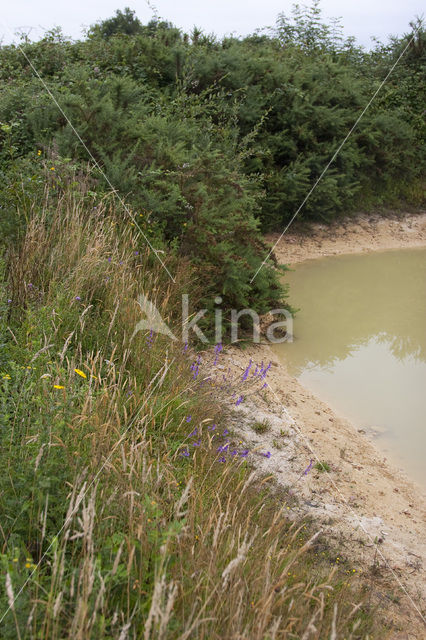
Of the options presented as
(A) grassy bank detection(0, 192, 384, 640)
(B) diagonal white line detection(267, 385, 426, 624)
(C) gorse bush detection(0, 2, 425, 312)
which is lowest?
(B) diagonal white line detection(267, 385, 426, 624)

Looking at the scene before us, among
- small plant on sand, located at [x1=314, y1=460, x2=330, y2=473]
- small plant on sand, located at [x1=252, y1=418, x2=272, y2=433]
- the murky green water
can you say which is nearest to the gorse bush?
the murky green water

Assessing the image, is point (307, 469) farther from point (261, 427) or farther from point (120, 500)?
point (120, 500)

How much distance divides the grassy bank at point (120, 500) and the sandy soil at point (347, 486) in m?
0.30

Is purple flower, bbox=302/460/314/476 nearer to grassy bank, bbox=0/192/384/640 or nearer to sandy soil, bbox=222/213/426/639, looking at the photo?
sandy soil, bbox=222/213/426/639

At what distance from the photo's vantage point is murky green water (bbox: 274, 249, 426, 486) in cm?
585

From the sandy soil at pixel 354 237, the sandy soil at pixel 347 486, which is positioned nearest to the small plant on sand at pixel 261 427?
the sandy soil at pixel 347 486

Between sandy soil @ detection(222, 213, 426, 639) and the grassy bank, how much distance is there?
299mm

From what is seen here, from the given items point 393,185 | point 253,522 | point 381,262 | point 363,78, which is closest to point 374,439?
point 253,522

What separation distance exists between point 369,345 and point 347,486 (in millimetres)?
3454

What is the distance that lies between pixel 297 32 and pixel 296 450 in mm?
14420

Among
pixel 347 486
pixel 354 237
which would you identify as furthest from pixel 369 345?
pixel 354 237

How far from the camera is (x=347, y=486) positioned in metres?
4.57

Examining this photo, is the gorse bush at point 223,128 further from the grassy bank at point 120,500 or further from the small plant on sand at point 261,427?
the small plant on sand at point 261,427

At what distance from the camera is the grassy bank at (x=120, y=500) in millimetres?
1967
